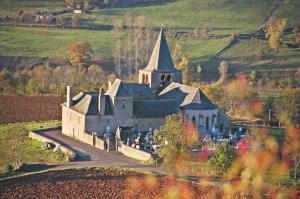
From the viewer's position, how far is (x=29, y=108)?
8406 cm

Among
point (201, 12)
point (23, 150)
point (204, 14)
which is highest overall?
point (201, 12)

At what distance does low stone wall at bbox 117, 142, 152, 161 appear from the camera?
6117 cm

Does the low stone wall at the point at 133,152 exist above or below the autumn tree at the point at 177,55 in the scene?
below

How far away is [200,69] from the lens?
110 meters

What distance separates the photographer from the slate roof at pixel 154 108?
2753 inches

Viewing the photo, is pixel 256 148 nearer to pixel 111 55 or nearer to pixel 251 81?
pixel 251 81

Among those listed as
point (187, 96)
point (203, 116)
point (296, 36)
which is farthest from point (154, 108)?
point (296, 36)

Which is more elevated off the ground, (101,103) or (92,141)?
(101,103)

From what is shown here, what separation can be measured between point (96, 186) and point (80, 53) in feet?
208

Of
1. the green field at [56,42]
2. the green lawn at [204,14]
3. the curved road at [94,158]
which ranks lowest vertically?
the curved road at [94,158]

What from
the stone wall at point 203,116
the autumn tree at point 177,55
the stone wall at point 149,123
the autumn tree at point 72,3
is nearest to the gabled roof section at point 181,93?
the stone wall at point 203,116

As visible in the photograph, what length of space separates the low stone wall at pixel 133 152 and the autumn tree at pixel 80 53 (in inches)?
1951

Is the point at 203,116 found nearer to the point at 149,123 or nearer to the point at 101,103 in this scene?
the point at 149,123

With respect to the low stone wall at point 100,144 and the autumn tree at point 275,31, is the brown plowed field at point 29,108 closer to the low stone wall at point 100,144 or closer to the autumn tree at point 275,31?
the low stone wall at point 100,144
